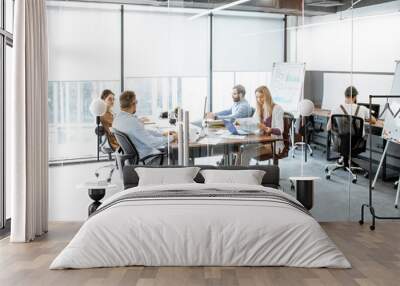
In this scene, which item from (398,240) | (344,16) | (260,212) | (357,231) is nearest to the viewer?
(260,212)

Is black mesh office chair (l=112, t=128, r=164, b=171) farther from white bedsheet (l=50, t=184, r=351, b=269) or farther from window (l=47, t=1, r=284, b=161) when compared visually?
white bedsheet (l=50, t=184, r=351, b=269)

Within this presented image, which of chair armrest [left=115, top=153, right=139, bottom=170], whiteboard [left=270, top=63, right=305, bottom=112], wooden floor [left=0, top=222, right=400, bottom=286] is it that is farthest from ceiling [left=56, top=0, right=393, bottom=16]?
wooden floor [left=0, top=222, right=400, bottom=286]

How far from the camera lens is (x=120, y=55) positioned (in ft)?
Answer: 26.0

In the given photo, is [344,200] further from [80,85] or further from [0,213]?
[0,213]

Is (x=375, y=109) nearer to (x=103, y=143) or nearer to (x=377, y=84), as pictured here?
(x=377, y=84)

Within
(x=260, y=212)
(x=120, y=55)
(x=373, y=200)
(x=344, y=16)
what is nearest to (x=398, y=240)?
(x=373, y=200)

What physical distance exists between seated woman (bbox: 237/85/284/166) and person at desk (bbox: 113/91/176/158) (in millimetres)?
928

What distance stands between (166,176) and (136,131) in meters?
0.92

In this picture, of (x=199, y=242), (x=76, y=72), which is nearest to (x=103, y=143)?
(x=76, y=72)

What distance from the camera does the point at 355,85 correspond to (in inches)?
307

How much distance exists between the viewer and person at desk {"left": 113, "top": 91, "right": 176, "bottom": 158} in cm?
792

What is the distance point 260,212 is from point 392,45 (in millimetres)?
3129

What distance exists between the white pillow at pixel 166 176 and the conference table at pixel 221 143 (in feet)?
1.98

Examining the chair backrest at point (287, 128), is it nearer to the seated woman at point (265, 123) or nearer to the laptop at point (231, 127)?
the seated woman at point (265, 123)
